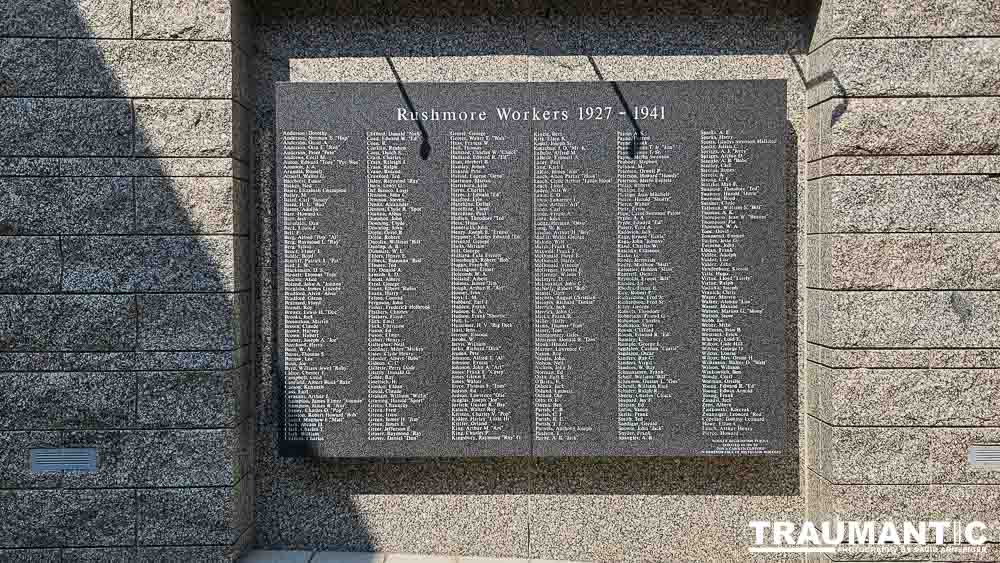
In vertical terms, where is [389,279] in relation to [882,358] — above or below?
above

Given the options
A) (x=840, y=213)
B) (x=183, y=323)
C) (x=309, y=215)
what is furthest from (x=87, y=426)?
(x=840, y=213)

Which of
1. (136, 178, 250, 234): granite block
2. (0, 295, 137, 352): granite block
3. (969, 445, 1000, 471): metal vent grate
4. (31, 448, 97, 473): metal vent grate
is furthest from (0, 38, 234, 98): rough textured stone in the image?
(969, 445, 1000, 471): metal vent grate

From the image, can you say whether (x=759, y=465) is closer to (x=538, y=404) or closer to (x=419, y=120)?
(x=538, y=404)

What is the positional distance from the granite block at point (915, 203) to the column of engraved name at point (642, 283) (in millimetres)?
1024

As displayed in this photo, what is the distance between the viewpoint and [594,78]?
5246 mm

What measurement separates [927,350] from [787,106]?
1.74m

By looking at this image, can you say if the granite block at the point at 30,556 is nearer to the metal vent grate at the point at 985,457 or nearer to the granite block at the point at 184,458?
the granite block at the point at 184,458

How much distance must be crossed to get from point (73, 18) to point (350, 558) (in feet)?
12.3

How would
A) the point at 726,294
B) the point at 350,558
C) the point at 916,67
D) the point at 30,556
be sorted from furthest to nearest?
the point at 350,558 < the point at 726,294 < the point at 30,556 < the point at 916,67

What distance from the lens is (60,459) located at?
15.9 ft

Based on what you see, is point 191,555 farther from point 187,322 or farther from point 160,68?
point 160,68

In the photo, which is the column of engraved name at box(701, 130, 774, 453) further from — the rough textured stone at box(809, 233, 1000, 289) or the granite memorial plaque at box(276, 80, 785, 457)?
the rough textured stone at box(809, 233, 1000, 289)

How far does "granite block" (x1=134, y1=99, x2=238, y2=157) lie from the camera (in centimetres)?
485

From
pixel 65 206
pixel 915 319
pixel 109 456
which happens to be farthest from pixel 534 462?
pixel 65 206
